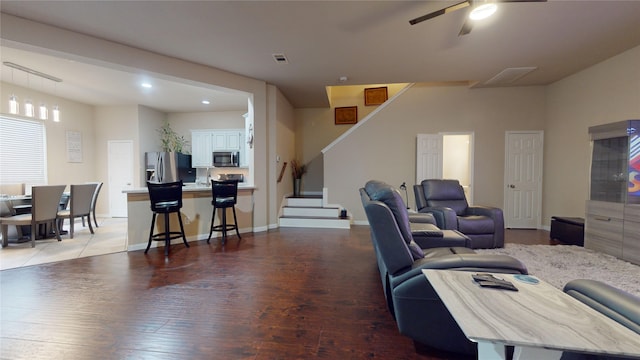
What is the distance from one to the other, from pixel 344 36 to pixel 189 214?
151 inches

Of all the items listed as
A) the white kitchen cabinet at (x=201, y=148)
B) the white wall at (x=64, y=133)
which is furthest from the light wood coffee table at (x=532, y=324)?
the white wall at (x=64, y=133)

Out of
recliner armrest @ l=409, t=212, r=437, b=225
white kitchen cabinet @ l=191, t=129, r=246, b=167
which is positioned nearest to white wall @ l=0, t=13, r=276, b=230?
white kitchen cabinet @ l=191, t=129, r=246, b=167

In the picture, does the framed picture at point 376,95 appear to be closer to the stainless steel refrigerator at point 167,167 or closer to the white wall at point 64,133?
the stainless steel refrigerator at point 167,167

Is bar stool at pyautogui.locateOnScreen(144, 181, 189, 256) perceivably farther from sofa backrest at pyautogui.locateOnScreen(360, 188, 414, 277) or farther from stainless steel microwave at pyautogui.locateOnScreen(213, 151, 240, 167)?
sofa backrest at pyautogui.locateOnScreen(360, 188, 414, 277)

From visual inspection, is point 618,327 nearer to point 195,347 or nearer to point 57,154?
point 195,347

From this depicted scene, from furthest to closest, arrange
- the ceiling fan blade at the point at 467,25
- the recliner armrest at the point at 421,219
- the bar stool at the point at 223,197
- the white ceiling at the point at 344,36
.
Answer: the bar stool at the point at 223,197
the recliner armrest at the point at 421,219
the white ceiling at the point at 344,36
the ceiling fan blade at the point at 467,25

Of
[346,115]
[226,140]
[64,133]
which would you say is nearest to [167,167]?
[226,140]

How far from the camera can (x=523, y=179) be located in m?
5.41

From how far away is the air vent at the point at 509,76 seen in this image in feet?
14.4

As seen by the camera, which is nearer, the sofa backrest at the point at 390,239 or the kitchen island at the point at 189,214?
the sofa backrest at the point at 390,239

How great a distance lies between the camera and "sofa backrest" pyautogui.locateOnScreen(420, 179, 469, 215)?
13.8ft

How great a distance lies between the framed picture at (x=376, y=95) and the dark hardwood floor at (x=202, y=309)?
5034mm

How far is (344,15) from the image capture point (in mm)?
2840

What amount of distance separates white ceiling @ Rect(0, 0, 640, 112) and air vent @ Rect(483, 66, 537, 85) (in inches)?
5.5
